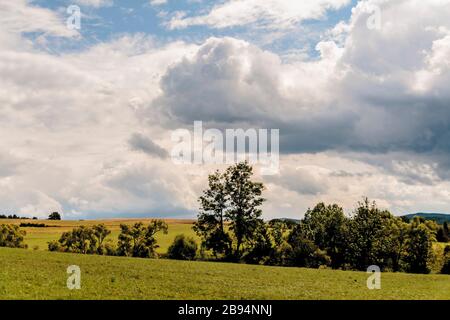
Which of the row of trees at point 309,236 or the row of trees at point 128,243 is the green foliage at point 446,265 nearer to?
the row of trees at point 309,236

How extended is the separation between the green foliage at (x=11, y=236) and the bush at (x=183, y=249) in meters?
37.6

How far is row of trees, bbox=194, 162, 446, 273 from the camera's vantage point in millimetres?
100812

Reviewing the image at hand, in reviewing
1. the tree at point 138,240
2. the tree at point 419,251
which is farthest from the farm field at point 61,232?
the tree at point 419,251

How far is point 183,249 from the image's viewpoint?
413 feet

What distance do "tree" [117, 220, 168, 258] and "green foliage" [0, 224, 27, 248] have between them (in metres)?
25.3

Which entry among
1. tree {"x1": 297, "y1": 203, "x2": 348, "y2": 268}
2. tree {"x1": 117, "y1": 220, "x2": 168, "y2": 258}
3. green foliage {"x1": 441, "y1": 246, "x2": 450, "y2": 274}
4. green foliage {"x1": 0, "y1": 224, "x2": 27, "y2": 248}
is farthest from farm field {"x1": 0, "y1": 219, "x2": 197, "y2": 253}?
green foliage {"x1": 441, "y1": 246, "x2": 450, "y2": 274}

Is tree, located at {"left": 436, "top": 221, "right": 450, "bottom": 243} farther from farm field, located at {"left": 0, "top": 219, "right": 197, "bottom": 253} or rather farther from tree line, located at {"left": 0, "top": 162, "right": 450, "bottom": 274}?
farm field, located at {"left": 0, "top": 219, "right": 197, "bottom": 253}

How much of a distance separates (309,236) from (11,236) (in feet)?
249

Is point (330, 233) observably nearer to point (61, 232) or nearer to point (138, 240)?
point (138, 240)

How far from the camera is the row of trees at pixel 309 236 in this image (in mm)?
100812
